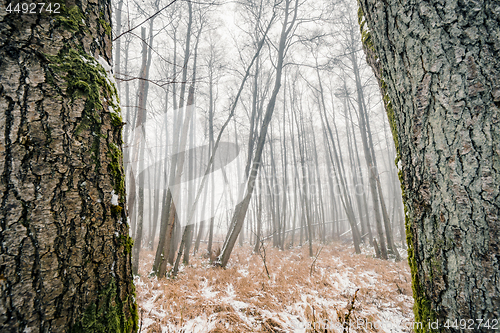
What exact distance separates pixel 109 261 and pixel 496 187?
1.53 m

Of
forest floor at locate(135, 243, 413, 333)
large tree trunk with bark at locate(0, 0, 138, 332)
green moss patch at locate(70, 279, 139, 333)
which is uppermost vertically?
large tree trunk with bark at locate(0, 0, 138, 332)

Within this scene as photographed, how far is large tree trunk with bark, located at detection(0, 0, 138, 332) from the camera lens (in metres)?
0.62

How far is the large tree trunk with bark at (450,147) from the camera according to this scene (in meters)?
0.78

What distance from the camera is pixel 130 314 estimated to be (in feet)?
2.87

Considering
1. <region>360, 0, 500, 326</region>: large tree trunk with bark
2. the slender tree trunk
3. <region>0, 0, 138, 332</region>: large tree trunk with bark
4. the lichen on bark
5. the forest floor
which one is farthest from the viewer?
the slender tree trunk

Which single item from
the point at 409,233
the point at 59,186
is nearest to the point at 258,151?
the point at 409,233

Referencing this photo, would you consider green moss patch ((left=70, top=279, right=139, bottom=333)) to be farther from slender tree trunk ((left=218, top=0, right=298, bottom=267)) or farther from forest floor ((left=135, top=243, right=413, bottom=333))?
slender tree trunk ((left=218, top=0, right=298, bottom=267))

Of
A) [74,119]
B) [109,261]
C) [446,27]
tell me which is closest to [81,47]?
[74,119]

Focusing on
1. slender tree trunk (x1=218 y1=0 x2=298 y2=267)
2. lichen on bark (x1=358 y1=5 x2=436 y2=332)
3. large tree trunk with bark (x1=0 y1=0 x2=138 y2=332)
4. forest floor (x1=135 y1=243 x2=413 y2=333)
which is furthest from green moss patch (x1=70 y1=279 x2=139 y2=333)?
slender tree trunk (x1=218 y1=0 x2=298 y2=267)

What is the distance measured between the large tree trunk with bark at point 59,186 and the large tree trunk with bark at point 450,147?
4.55ft

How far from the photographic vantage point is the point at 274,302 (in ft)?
11.0

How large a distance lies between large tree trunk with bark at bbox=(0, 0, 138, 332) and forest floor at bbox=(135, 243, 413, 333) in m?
1.12

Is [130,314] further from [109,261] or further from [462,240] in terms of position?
[462,240]

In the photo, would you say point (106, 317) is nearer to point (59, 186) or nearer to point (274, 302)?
point (59, 186)
